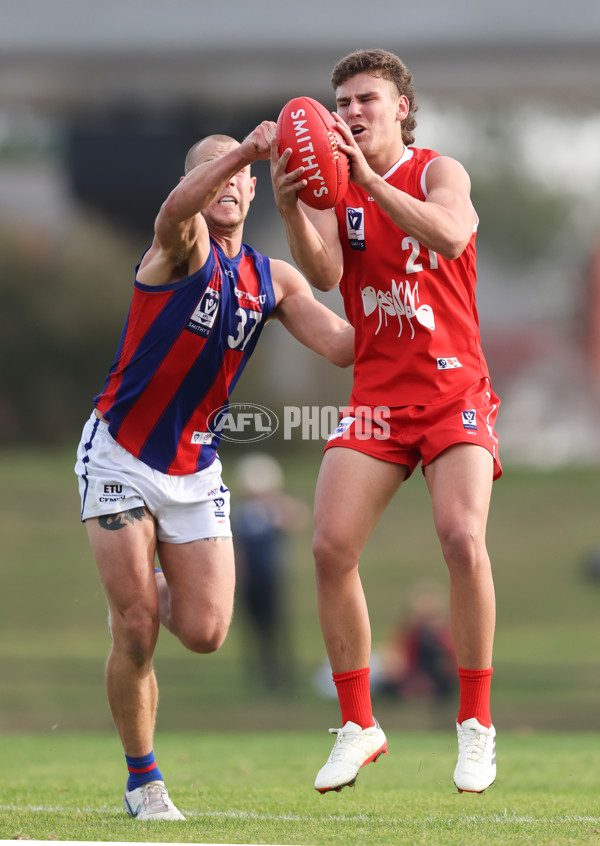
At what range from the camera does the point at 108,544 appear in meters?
4.95

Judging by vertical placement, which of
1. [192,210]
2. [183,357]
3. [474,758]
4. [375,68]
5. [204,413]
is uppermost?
[375,68]

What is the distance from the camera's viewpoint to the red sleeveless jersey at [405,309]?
466cm

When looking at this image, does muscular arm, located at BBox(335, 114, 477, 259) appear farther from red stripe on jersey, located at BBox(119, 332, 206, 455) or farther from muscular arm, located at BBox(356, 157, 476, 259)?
red stripe on jersey, located at BBox(119, 332, 206, 455)

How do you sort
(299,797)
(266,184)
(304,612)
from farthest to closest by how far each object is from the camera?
(304,612), (266,184), (299,797)

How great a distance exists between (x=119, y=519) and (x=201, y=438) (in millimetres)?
519

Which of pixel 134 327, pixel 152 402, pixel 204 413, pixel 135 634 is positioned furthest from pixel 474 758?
pixel 134 327

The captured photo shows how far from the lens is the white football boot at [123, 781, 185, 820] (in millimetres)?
4922

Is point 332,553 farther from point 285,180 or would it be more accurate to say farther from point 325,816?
point 285,180

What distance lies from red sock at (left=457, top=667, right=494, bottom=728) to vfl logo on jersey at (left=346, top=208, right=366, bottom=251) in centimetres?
171

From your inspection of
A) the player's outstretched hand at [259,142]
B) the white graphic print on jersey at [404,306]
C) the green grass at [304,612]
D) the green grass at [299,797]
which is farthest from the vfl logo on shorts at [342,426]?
the green grass at [304,612]

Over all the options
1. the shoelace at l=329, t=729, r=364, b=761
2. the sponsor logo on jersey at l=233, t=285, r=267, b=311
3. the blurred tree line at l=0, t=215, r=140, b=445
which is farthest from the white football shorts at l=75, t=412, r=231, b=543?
the blurred tree line at l=0, t=215, r=140, b=445

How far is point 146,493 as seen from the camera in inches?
198

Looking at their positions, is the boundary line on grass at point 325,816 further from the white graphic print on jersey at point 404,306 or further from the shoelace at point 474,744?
the white graphic print on jersey at point 404,306

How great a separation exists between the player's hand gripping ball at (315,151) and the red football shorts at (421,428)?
0.85 meters
